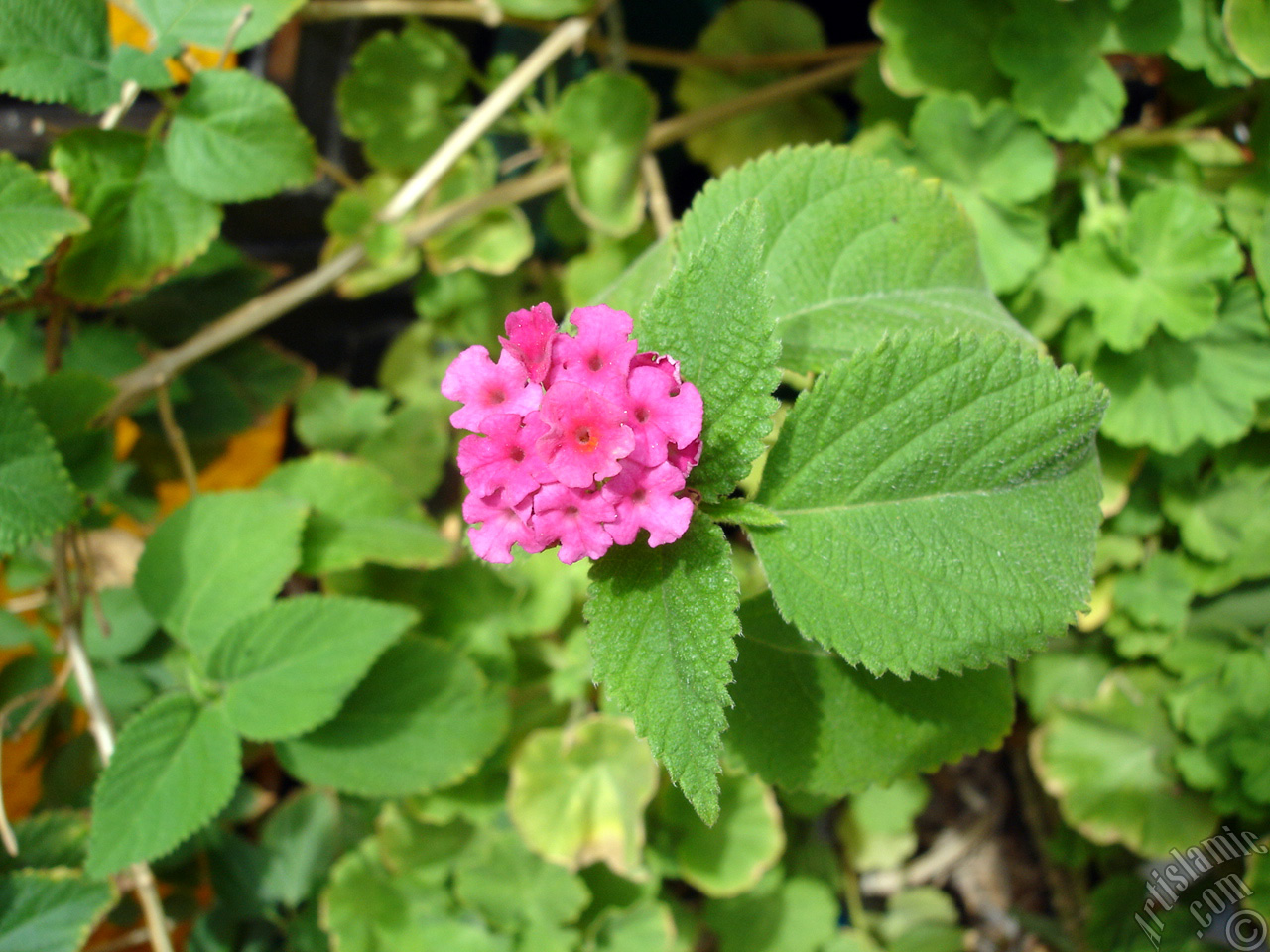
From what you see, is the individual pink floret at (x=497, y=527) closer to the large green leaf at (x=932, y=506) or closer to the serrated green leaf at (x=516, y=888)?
the large green leaf at (x=932, y=506)

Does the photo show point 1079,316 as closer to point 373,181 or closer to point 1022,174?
point 1022,174

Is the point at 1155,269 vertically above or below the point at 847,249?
below

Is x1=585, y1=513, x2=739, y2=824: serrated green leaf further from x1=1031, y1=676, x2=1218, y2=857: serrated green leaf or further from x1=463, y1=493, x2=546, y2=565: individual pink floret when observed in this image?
x1=1031, y1=676, x2=1218, y2=857: serrated green leaf

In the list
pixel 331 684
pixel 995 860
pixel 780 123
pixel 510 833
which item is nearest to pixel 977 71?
pixel 780 123

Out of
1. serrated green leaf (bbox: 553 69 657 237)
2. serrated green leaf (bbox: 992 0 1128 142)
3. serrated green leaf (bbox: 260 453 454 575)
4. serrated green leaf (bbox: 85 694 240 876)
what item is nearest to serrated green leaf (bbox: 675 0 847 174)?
serrated green leaf (bbox: 553 69 657 237)

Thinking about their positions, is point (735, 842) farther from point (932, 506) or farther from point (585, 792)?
point (932, 506)

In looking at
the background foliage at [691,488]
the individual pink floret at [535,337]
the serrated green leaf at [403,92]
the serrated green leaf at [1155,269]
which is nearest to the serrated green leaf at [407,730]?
the background foliage at [691,488]

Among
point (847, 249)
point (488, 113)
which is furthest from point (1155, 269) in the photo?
point (488, 113)
